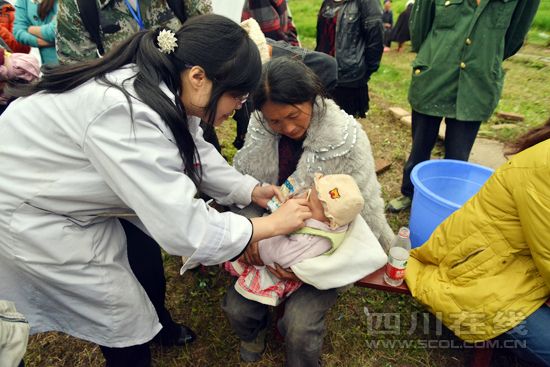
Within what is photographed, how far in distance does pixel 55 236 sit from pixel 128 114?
0.59 meters

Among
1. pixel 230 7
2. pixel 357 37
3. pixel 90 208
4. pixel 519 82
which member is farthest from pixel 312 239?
pixel 519 82

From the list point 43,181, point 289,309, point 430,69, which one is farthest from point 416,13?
point 43,181

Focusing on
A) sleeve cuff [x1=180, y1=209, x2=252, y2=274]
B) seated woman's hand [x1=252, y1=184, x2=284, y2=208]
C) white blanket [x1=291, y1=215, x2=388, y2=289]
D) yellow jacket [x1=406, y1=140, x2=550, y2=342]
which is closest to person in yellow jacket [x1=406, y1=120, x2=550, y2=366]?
yellow jacket [x1=406, y1=140, x2=550, y2=342]

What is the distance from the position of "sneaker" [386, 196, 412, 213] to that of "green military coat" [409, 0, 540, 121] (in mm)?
913

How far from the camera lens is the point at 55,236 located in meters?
1.37

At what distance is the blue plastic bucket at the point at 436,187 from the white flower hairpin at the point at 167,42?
186cm

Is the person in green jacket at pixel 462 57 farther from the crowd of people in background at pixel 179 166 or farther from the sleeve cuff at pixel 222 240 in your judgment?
the sleeve cuff at pixel 222 240

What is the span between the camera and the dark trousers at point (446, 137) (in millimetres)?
2947

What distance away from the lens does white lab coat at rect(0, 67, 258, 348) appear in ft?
3.91

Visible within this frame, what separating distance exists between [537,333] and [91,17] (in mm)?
3117

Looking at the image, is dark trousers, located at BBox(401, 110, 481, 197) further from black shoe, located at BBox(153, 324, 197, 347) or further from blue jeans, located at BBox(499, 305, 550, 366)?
black shoe, located at BBox(153, 324, 197, 347)

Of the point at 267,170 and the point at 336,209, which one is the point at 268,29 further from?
the point at 336,209

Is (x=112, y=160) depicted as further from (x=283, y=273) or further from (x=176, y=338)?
(x=176, y=338)

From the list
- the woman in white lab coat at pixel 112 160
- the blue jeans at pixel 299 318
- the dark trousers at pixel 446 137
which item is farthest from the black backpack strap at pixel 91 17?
the dark trousers at pixel 446 137
